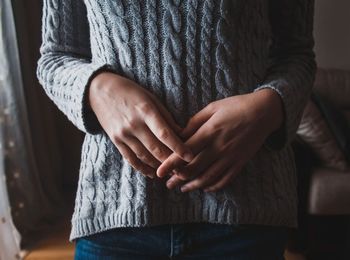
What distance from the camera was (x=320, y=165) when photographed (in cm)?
211

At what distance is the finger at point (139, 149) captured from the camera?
0.54 metres

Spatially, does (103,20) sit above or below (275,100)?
above

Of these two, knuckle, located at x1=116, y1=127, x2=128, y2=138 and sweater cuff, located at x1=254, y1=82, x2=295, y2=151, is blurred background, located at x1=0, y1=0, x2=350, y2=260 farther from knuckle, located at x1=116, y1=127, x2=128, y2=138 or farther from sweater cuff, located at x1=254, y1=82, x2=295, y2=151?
knuckle, located at x1=116, y1=127, x2=128, y2=138

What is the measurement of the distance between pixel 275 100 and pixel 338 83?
2.29 meters

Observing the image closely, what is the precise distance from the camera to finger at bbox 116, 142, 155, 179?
55 centimetres

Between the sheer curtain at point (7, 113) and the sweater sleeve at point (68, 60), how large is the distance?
4.82ft

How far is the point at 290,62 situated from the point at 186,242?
32 centimetres

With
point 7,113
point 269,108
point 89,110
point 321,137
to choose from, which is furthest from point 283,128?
point 7,113

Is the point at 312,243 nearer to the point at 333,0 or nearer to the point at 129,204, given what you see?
the point at 333,0

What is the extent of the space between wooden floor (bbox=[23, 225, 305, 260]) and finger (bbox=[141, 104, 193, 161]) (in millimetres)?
1767

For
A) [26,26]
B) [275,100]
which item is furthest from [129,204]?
[26,26]

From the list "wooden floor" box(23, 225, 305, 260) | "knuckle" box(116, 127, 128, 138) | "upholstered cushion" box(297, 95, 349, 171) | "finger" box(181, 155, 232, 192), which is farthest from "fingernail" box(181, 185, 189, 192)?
"wooden floor" box(23, 225, 305, 260)

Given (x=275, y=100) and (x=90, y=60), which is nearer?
(x=275, y=100)

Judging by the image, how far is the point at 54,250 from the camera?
2.15 m
